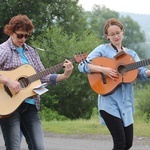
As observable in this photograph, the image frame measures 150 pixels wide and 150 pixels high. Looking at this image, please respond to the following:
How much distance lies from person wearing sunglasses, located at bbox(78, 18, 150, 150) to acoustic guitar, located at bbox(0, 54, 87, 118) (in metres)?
0.59

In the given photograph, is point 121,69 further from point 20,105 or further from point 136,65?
point 20,105

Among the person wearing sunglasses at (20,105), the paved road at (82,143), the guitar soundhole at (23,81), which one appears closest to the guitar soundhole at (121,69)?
the person wearing sunglasses at (20,105)

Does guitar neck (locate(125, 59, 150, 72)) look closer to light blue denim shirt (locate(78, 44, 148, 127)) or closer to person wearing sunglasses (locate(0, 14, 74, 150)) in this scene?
light blue denim shirt (locate(78, 44, 148, 127))

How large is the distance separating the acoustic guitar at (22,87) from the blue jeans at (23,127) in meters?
0.07

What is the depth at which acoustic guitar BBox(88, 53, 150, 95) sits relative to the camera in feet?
16.2

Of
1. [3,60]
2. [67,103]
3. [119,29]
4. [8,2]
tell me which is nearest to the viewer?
[3,60]

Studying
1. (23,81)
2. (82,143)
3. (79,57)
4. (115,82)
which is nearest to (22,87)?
(23,81)

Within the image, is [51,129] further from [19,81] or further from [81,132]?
[19,81]

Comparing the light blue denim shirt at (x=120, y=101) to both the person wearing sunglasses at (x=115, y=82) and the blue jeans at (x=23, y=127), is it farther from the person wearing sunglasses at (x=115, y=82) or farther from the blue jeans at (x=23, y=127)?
the blue jeans at (x=23, y=127)

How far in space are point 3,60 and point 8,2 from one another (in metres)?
22.9

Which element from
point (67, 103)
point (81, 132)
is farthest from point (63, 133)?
point (67, 103)

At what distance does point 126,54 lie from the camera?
16.5 ft

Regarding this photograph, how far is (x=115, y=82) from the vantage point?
494 cm

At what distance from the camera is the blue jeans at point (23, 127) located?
4379 millimetres
